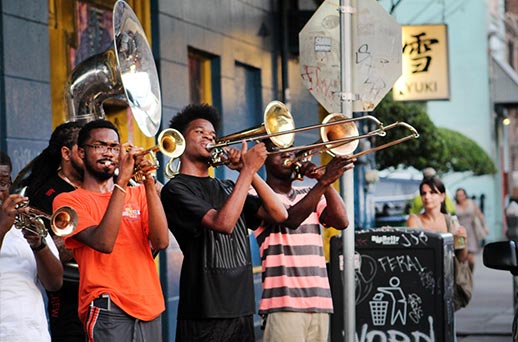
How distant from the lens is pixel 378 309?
29.9ft

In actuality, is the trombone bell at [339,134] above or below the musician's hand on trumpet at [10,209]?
above

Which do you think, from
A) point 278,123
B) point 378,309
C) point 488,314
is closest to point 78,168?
point 278,123

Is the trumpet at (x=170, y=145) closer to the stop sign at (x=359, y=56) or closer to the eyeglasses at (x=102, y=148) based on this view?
the eyeglasses at (x=102, y=148)

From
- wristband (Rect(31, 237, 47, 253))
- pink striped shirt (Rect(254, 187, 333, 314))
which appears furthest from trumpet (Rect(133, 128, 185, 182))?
pink striped shirt (Rect(254, 187, 333, 314))

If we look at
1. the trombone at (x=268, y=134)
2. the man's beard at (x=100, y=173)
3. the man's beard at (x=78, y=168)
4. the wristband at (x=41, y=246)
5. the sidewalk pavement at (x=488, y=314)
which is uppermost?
the trombone at (x=268, y=134)

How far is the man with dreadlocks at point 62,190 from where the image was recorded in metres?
6.85

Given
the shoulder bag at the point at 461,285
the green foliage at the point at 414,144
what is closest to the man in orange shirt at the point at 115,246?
the shoulder bag at the point at 461,285

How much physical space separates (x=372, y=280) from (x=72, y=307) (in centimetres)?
291

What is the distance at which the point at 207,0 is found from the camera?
1278cm

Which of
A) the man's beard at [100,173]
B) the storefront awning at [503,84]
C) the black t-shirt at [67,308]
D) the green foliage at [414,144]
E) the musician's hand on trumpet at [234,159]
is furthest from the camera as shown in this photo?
the storefront awning at [503,84]

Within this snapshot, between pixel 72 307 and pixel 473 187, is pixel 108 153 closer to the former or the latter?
pixel 72 307

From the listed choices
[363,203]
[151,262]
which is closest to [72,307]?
[151,262]

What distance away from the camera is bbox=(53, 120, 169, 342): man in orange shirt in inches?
237

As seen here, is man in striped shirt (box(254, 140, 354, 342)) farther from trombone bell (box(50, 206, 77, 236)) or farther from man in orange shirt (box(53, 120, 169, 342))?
trombone bell (box(50, 206, 77, 236))
